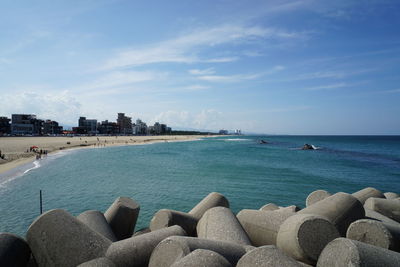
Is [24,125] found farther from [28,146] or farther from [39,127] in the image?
[28,146]

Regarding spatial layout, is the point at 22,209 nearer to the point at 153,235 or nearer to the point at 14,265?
the point at 14,265

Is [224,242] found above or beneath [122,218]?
above

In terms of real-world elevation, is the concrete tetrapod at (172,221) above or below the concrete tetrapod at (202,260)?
below

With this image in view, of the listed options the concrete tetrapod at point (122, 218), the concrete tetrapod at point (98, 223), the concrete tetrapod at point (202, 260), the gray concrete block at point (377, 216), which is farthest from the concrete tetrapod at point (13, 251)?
the gray concrete block at point (377, 216)

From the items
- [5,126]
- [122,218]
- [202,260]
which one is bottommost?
[122,218]

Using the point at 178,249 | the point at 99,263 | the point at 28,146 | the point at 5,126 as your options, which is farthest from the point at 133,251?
the point at 5,126

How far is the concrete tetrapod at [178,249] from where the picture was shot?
13.9 feet

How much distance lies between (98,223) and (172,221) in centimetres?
197

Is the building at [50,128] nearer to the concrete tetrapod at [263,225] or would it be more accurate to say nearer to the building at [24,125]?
the building at [24,125]

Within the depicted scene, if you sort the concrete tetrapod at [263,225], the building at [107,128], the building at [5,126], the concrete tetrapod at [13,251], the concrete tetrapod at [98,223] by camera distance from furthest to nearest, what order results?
the building at [107,128]
the building at [5,126]
the concrete tetrapod at [98,223]
the concrete tetrapod at [263,225]
the concrete tetrapod at [13,251]

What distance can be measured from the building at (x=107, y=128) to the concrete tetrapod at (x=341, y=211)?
189788 mm

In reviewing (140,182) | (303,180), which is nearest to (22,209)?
(140,182)

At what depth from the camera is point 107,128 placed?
186750 millimetres

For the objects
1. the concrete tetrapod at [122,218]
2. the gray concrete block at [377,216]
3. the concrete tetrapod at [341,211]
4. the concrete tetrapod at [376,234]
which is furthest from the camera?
the concrete tetrapod at [122,218]
